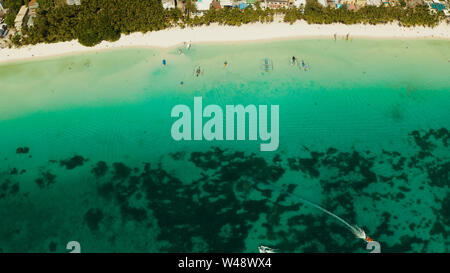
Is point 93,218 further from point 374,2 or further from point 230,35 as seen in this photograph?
point 374,2

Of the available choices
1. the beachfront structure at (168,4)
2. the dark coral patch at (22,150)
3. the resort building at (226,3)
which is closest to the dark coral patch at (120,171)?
the dark coral patch at (22,150)

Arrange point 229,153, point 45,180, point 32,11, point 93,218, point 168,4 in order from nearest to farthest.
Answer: point 93,218, point 45,180, point 229,153, point 168,4, point 32,11

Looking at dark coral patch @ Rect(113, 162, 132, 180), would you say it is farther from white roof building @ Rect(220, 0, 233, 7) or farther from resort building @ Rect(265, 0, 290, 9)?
resort building @ Rect(265, 0, 290, 9)

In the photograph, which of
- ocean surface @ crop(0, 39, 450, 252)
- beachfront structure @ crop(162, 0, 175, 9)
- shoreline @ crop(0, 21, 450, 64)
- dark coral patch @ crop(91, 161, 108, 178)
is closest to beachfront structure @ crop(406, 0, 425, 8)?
shoreline @ crop(0, 21, 450, 64)

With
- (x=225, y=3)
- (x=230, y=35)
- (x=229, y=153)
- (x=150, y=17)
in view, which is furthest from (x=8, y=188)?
(x=225, y=3)

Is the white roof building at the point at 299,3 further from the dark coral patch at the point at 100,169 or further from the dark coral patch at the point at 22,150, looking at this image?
the dark coral patch at the point at 22,150
